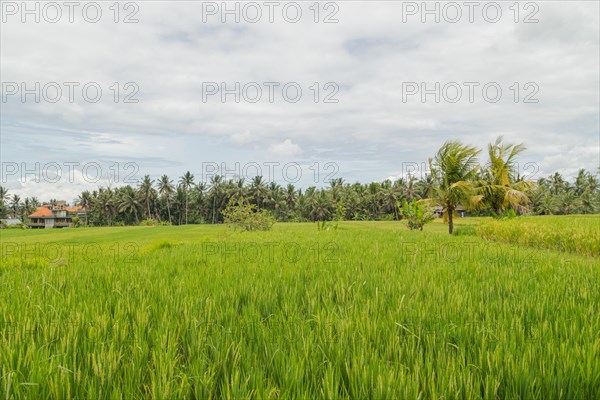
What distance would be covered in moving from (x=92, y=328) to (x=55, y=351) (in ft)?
0.64

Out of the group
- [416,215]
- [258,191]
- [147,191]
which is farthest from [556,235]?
[147,191]

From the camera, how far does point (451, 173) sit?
70.4 ft

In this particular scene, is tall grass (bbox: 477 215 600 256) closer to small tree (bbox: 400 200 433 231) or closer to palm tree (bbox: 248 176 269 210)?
small tree (bbox: 400 200 433 231)

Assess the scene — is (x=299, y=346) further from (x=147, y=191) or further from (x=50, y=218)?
(x=50, y=218)

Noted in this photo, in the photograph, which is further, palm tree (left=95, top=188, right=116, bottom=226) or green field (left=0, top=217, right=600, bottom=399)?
palm tree (left=95, top=188, right=116, bottom=226)

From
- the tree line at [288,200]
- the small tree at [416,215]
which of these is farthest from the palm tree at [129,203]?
the small tree at [416,215]

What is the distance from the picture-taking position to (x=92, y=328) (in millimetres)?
2025

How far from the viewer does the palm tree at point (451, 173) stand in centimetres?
2036

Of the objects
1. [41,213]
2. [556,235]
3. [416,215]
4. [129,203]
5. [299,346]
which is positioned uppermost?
[129,203]

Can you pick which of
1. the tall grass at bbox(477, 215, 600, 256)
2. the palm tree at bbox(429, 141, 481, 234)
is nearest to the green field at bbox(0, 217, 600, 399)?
the tall grass at bbox(477, 215, 600, 256)

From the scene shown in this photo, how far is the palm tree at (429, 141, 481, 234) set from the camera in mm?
20359

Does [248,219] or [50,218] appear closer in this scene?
[248,219]

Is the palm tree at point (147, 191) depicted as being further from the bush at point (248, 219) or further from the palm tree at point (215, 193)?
the bush at point (248, 219)

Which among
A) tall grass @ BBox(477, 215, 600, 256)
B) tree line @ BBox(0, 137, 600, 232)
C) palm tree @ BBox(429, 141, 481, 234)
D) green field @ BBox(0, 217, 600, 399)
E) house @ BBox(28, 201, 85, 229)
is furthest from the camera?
house @ BBox(28, 201, 85, 229)
